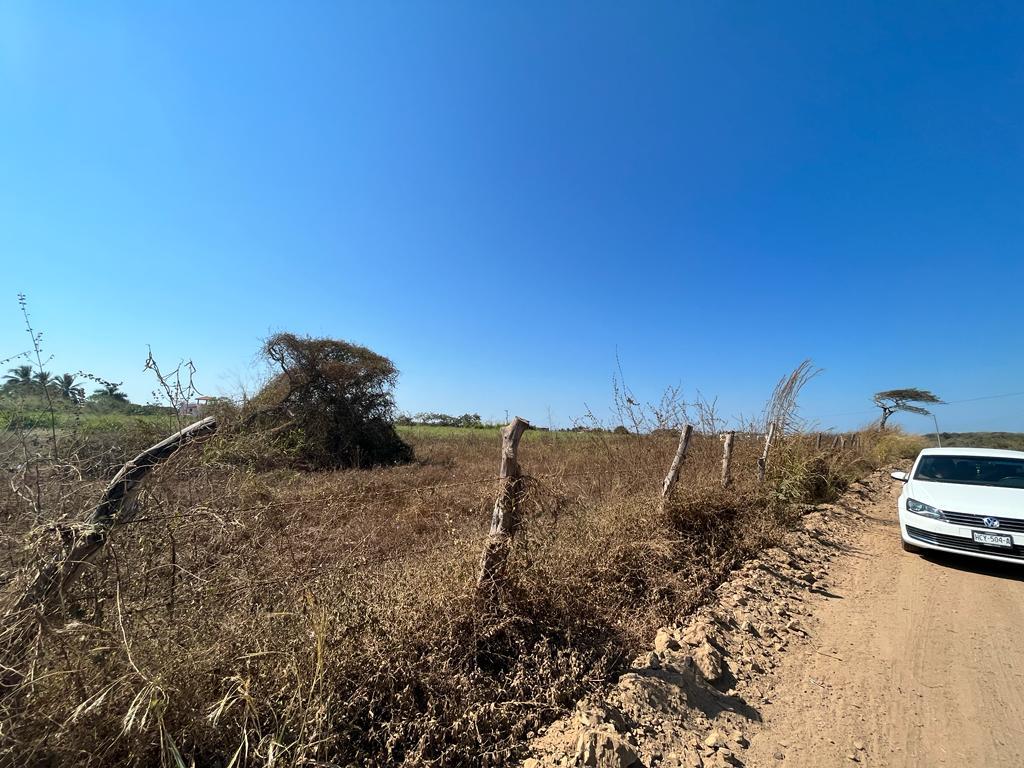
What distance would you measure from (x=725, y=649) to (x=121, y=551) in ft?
13.8

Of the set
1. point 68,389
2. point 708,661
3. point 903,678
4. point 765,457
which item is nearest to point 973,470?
point 765,457

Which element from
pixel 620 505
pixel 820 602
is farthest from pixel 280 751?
pixel 820 602

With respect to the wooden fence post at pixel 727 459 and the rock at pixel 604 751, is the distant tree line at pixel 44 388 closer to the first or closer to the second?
the rock at pixel 604 751

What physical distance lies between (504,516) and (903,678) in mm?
3185

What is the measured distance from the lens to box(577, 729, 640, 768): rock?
2099 millimetres

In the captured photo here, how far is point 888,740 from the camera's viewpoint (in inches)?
96.3

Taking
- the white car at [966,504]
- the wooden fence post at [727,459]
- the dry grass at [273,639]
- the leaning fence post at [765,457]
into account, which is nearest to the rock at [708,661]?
the dry grass at [273,639]

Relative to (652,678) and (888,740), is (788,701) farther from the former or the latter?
(652,678)

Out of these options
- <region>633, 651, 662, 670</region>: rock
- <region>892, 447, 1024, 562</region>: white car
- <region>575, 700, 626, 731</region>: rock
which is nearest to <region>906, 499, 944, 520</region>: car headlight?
<region>892, 447, 1024, 562</region>: white car

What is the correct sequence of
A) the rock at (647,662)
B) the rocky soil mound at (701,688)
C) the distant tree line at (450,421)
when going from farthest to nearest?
1. the distant tree line at (450,421)
2. the rock at (647,662)
3. the rocky soil mound at (701,688)

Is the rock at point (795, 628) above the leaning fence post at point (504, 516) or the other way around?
the other way around

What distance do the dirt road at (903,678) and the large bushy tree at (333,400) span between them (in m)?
12.5

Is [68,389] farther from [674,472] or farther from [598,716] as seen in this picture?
[674,472]

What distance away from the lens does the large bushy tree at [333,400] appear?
45.1ft
